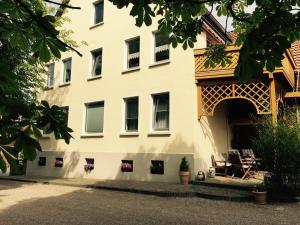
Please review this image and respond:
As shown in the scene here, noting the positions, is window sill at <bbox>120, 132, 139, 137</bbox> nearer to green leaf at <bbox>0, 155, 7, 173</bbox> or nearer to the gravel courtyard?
the gravel courtyard

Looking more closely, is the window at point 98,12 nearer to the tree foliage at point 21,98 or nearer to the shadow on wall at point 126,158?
the shadow on wall at point 126,158

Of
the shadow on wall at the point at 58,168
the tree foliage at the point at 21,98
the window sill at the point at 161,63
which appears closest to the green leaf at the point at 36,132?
the tree foliage at the point at 21,98

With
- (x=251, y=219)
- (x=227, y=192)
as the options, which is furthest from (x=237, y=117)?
(x=251, y=219)

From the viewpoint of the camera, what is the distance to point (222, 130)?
Result: 1564cm

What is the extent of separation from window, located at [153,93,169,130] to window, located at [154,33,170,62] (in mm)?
1909

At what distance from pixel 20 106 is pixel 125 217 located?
6.00 meters

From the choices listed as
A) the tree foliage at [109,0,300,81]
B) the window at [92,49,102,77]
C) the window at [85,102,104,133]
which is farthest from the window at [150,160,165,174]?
the tree foliage at [109,0,300,81]

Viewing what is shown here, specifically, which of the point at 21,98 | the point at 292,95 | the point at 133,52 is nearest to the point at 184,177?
the point at 292,95

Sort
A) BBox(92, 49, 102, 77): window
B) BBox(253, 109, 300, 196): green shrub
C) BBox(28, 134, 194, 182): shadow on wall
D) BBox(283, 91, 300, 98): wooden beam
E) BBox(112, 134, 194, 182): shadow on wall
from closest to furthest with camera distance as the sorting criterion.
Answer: BBox(253, 109, 300, 196): green shrub
BBox(112, 134, 194, 182): shadow on wall
BBox(28, 134, 194, 182): shadow on wall
BBox(283, 91, 300, 98): wooden beam
BBox(92, 49, 102, 77): window

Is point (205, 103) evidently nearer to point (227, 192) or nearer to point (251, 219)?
point (227, 192)

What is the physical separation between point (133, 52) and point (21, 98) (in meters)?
14.0

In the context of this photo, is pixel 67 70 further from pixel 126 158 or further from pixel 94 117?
pixel 126 158

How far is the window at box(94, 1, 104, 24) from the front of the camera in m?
18.0

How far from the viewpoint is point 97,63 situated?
17438 millimetres
